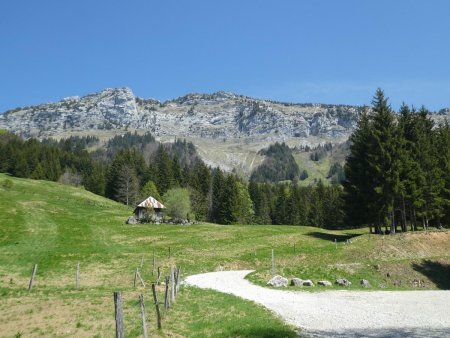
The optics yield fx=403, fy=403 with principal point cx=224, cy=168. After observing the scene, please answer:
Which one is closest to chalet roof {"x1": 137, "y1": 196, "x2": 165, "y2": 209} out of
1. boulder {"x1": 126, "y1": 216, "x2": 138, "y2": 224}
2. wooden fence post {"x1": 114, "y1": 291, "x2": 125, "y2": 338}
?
boulder {"x1": 126, "y1": 216, "x2": 138, "y2": 224}

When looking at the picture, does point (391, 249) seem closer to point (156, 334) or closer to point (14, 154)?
point (156, 334)

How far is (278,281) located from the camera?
3216 cm

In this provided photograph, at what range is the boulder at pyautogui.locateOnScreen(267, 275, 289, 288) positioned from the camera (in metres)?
31.8

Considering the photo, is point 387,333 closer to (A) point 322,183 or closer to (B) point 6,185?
(B) point 6,185

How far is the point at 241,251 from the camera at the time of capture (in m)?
50.8

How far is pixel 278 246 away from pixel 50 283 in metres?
29.0

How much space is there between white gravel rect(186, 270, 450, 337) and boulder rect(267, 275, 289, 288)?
1516 millimetres

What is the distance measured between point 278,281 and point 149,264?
16.5m

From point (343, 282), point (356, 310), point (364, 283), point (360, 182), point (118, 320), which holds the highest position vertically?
point (360, 182)

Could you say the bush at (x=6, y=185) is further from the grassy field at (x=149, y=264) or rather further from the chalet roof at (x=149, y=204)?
the chalet roof at (x=149, y=204)

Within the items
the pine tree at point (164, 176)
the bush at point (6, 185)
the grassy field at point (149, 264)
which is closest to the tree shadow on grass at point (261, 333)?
the grassy field at point (149, 264)

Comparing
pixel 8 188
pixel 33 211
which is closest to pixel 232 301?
pixel 33 211

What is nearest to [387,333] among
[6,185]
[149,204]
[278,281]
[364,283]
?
[278,281]

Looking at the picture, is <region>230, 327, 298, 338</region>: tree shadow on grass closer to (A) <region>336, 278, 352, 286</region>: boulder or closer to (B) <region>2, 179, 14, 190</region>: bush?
(A) <region>336, 278, 352, 286</region>: boulder
